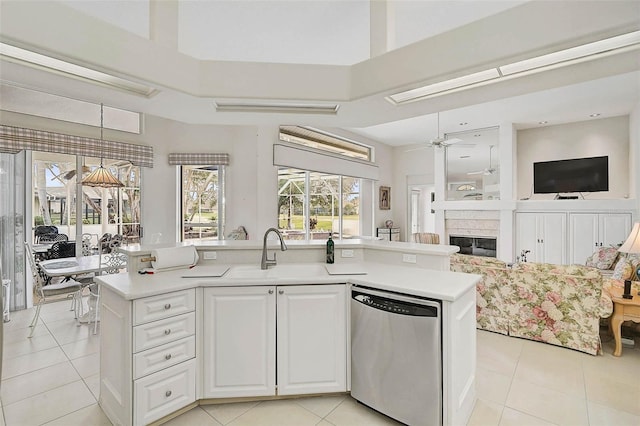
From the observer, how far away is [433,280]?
2.25m

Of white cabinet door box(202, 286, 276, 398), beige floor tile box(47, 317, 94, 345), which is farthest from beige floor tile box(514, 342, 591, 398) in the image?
beige floor tile box(47, 317, 94, 345)

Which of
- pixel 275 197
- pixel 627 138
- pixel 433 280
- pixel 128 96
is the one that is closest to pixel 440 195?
pixel 627 138

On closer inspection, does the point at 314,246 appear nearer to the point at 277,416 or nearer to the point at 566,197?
the point at 277,416

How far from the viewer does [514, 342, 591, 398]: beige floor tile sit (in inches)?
98.9

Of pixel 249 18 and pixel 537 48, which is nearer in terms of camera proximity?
pixel 537 48

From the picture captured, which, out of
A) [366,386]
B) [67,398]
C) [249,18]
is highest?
[249,18]

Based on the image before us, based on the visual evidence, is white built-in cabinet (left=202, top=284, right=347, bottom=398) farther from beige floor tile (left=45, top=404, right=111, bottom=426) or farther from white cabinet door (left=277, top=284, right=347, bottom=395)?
beige floor tile (left=45, top=404, right=111, bottom=426)

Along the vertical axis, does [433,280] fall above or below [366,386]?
above

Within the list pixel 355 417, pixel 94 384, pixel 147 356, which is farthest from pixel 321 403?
pixel 94 384

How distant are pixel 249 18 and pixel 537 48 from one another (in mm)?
2246

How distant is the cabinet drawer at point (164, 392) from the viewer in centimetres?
197

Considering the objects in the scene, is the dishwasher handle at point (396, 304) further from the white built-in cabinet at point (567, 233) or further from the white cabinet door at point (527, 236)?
the white built-in cabinet at point (567, 233)

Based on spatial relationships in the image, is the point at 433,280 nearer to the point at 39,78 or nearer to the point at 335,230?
the point at 39,78

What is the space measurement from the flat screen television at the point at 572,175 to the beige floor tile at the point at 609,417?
5128 mm
